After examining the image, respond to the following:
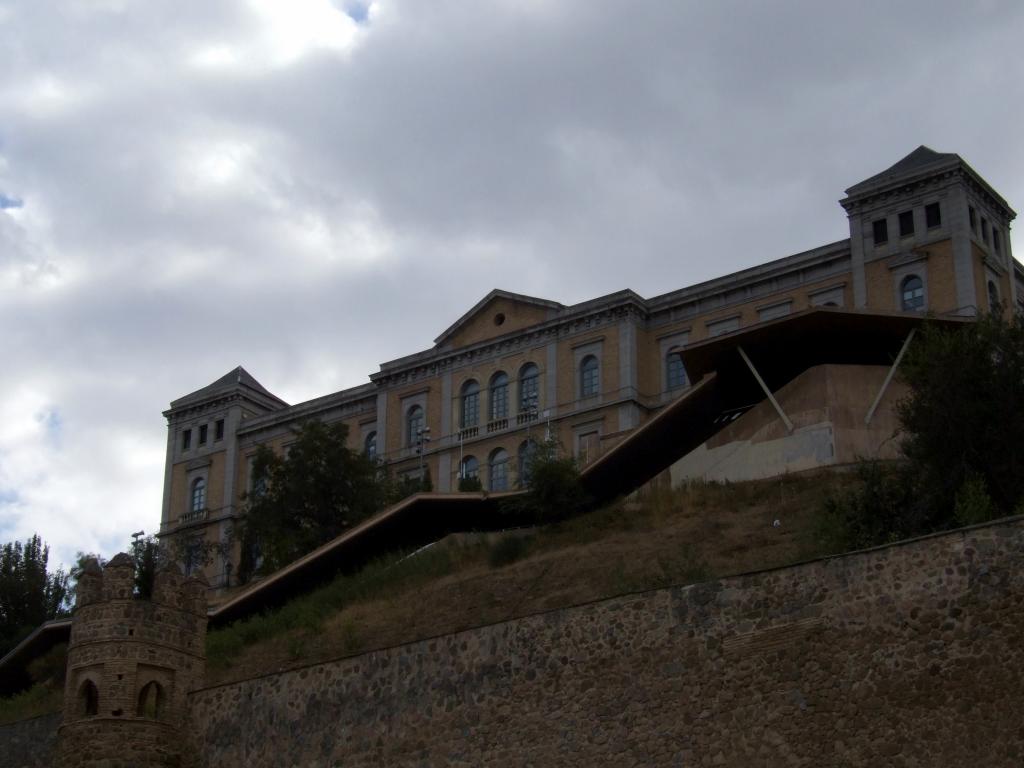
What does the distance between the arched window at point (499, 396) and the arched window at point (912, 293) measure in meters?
18.9

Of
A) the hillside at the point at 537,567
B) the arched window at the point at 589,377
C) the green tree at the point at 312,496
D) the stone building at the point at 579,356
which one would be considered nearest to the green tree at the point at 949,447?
the hillside at the point at 537,567

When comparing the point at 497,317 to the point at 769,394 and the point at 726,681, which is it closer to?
the point at 769,394

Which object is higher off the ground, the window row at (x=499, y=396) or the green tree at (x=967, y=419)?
the window row at (x=499, y=396)

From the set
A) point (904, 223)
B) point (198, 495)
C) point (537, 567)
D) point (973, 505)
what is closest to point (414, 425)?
point (198, 495)

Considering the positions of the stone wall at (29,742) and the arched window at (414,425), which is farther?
the arched window at (414,425)

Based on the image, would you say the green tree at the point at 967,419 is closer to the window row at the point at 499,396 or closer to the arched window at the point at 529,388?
the arched window at the point at 529,388

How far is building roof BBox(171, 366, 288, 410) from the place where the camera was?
86.1 meters

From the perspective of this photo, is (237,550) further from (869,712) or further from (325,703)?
(869,712)

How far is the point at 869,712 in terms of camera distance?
22859mm

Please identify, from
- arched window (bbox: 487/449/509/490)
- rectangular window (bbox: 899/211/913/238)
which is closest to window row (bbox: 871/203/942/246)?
rectangular window (bbox: 899/211/913/238)

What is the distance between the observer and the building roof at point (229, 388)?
282 ft

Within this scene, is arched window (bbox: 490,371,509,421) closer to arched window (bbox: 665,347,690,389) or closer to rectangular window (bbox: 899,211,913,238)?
arched window (bbox: 665,347,690,389)

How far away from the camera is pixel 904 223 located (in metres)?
63.6

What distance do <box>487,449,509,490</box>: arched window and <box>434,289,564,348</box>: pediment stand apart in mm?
5840
